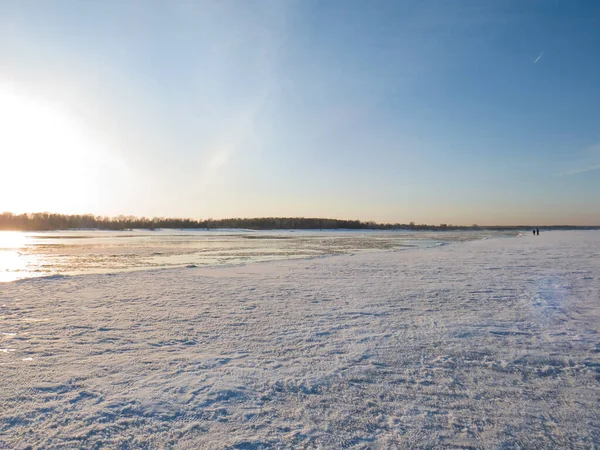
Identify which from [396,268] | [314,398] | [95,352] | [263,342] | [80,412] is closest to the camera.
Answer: [80,412]

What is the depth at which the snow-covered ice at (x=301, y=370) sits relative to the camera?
2.86 m

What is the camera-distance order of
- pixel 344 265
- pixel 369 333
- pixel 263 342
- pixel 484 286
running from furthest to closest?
pixel 344 265
pixel 484 286
pixel 369 333
pixel 263 342

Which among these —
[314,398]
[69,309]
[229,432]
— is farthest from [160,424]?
[69,309]

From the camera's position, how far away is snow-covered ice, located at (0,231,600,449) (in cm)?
286

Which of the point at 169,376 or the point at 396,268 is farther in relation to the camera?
the point at 396,268

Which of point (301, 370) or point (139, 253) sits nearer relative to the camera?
point (301, 370)

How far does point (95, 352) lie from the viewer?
4.55m

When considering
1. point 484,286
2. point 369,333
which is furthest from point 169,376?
point 484,286

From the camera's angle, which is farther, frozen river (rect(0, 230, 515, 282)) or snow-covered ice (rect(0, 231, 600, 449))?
frozen river (rect(0, 230, 515, 282))

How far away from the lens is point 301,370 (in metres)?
4.03

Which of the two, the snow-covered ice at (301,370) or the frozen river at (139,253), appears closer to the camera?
the snow-covered ice at (301,370)

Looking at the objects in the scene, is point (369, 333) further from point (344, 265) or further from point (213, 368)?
point (344, 265)

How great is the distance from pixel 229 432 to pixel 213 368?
4.20ft

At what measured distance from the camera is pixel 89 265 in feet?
47.8
